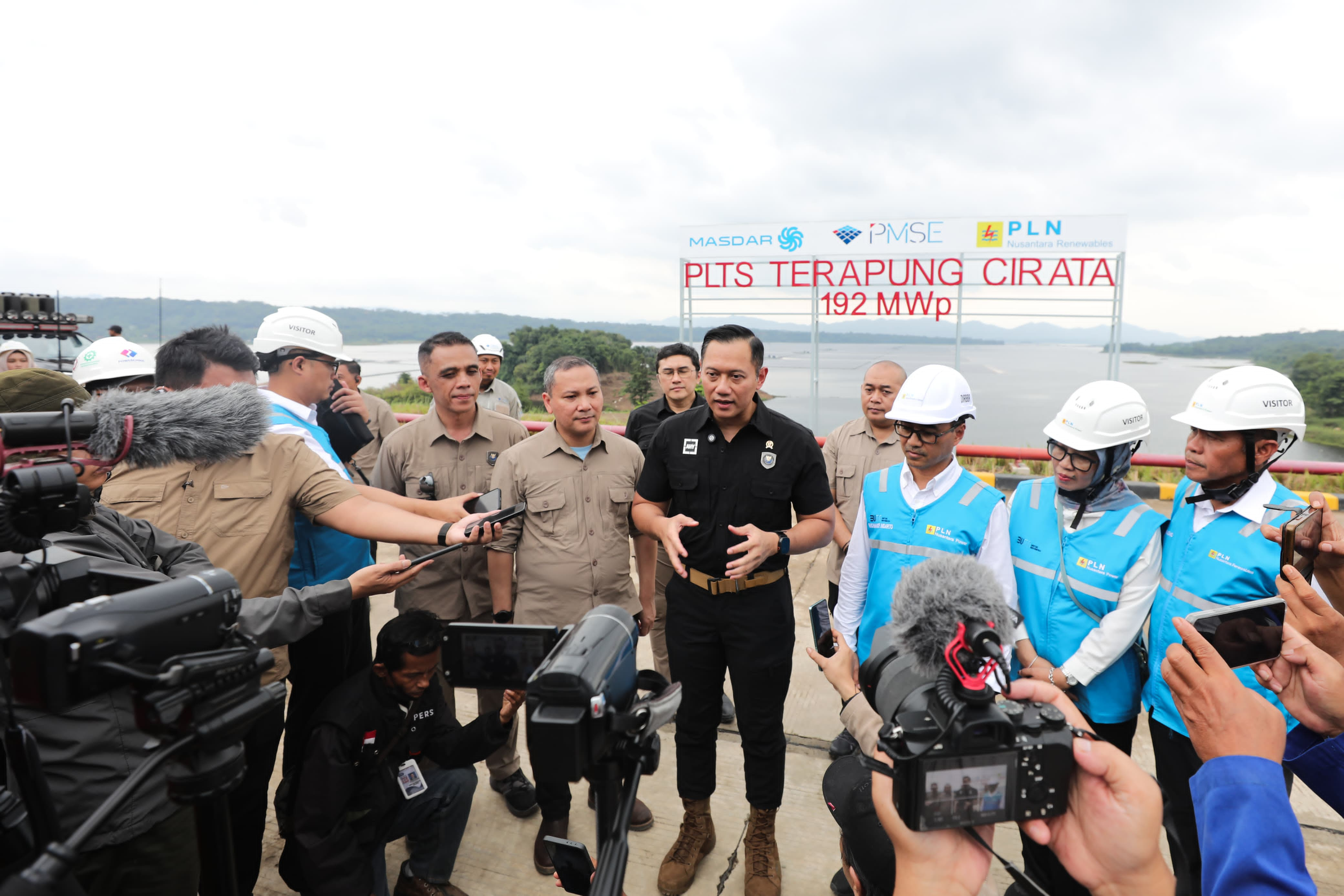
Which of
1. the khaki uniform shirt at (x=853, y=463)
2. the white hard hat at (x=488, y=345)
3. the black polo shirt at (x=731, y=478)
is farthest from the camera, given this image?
the white hard hat at (x=488, y=345)

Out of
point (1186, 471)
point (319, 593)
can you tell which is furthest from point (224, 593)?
point (1186, 471)

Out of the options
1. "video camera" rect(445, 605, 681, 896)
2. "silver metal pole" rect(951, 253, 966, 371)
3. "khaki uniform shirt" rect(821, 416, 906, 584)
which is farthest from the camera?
"silver metal pole" rect(951, 253, 966, 371)

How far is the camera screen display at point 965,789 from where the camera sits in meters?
1.12

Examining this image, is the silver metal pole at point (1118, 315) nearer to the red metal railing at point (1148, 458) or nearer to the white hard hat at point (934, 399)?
the red metal railing at point (1148, 458)

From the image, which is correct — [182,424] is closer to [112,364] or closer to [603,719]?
[603,719]

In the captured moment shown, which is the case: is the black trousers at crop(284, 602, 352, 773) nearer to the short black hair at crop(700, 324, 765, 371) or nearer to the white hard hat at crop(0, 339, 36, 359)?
the short black hair at crop(700, 324, 765, 371)

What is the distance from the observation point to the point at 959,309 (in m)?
9.23

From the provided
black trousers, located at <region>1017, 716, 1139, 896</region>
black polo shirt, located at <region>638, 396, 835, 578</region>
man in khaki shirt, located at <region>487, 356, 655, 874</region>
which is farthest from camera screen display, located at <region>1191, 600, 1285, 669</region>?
man in khaki shirt, located at <region>487, 356, 655, 874</region>

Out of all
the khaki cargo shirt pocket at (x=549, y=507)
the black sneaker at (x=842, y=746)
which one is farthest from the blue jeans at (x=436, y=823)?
the black sneaker at (x=842, y=746)

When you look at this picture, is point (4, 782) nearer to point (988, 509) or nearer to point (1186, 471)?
point (988, 509)

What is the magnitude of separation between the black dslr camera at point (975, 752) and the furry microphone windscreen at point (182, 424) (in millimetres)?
1910

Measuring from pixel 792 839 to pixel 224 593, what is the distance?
2.33 meters

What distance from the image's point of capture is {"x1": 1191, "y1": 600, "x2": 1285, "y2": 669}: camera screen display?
1.33 metres

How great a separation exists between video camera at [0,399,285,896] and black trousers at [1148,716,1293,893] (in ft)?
7.82
